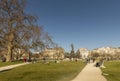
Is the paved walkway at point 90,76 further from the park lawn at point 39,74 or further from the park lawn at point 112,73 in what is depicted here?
the park lawn at point 112,73

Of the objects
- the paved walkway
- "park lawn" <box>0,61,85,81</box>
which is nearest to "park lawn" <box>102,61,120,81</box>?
the paved walkway

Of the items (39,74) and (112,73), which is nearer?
(39,74)

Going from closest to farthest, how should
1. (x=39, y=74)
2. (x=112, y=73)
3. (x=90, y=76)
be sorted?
(x=90, y=76) → (x=39, y=74) → (x=112, y=73)

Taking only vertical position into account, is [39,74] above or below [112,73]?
above

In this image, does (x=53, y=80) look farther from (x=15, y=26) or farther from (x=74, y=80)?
(x=15, y=26)

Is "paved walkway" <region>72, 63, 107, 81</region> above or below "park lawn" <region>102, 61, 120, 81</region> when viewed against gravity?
above

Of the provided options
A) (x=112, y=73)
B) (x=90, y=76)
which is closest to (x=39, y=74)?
(x=90, y=76)

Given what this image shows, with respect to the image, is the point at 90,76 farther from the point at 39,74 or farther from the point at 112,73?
the point at 39,74

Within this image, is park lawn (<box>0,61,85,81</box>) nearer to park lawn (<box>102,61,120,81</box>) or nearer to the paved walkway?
the paved walkway

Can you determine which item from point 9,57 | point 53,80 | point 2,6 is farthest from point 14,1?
point 53,80

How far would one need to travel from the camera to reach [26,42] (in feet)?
162

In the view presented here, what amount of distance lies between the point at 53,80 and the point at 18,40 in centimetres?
3644

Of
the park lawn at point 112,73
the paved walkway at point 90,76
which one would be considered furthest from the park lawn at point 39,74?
the park lawn at point 112,73

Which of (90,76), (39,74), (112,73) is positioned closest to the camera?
(90,76)
